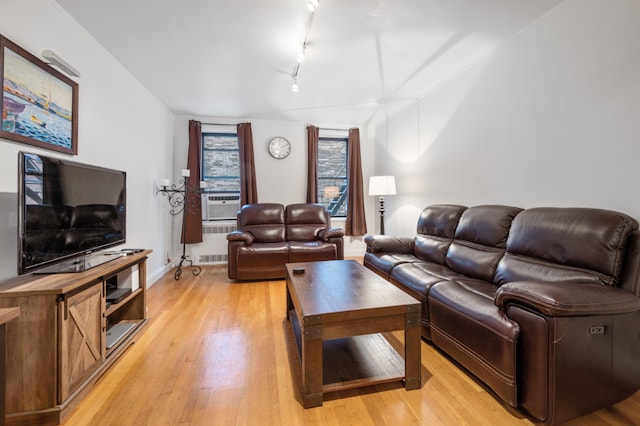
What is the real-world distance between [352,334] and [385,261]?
4.58 feet

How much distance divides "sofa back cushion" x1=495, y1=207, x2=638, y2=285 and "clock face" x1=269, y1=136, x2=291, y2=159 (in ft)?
12.4

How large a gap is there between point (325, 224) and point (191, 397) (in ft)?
10.3

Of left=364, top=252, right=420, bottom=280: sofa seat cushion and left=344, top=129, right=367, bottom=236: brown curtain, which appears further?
left=344, top=129, right=367, bottom=236: brown curtain

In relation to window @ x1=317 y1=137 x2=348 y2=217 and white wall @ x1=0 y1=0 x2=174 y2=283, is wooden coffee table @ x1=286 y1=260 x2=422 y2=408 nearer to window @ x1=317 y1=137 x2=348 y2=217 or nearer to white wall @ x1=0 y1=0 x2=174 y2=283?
white wall @ x1=0 y1=0 x2=174 y2=283

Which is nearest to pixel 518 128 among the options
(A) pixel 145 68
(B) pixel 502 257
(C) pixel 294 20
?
(B) pixel 502 257

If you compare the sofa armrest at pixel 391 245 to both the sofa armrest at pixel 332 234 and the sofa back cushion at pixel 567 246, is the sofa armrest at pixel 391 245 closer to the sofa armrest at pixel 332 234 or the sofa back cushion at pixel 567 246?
the sofa armrest at pixel 332 234

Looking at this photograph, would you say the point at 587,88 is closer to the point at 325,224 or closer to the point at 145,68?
the point at 325,224

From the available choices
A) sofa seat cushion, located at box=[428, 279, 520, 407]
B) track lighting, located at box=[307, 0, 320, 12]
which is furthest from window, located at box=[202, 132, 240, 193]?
sofa seat cushion, located at box=[428, 279, 520, 407]

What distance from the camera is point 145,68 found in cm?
296

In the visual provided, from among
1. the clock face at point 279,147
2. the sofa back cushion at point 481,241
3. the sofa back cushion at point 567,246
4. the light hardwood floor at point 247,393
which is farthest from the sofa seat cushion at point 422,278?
the clock face at point 279,147

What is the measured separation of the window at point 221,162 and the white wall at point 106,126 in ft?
1.93

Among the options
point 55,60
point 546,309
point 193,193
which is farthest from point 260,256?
point 546,309

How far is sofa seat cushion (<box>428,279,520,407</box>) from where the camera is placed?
1337 mm

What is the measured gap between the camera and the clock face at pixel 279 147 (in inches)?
192
